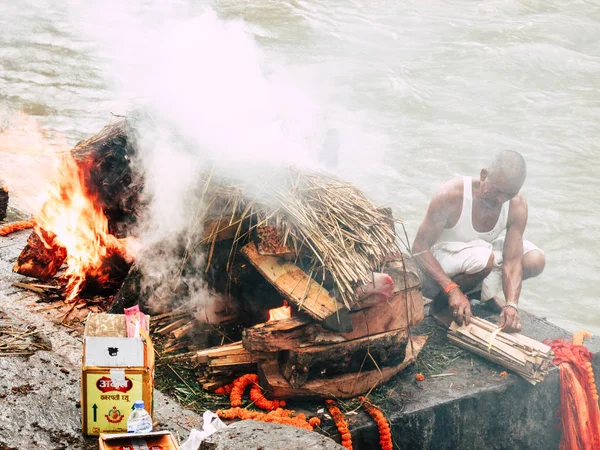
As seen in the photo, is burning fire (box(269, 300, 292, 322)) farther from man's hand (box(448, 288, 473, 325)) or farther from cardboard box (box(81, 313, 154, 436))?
man's hand (box(448, 288, 473, 325))

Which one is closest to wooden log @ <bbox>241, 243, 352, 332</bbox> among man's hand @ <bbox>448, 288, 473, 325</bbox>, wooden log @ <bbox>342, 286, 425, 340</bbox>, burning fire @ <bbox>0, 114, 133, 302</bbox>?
wooden log @ <bbox>342, 286, 425, 340</bbox>

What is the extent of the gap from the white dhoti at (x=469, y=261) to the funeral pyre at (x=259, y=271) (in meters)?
0.88

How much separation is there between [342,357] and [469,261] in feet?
6.48

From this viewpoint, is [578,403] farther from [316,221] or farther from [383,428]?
[316,221]

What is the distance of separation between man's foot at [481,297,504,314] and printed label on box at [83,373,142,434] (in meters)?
3.94

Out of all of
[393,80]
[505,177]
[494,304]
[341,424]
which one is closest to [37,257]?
[341,424]

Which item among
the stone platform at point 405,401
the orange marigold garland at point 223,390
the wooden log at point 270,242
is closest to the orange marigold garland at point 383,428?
the stone platform at point 405,401

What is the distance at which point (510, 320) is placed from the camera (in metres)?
5.93

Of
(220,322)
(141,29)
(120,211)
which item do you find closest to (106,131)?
(120,211)

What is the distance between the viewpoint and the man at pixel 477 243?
608 cm

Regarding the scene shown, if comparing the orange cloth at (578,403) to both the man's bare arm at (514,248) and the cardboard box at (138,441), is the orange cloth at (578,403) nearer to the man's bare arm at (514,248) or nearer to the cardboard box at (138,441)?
the man's bare arm at (514,248)

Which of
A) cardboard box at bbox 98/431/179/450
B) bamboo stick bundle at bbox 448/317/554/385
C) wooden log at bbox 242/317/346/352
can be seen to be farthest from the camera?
bamboo stick bundle at bbox 448/317/554/385

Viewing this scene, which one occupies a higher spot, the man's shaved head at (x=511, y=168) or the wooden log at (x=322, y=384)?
the man's shaved head at (x=511, y=168)

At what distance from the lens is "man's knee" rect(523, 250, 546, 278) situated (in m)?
6.54
